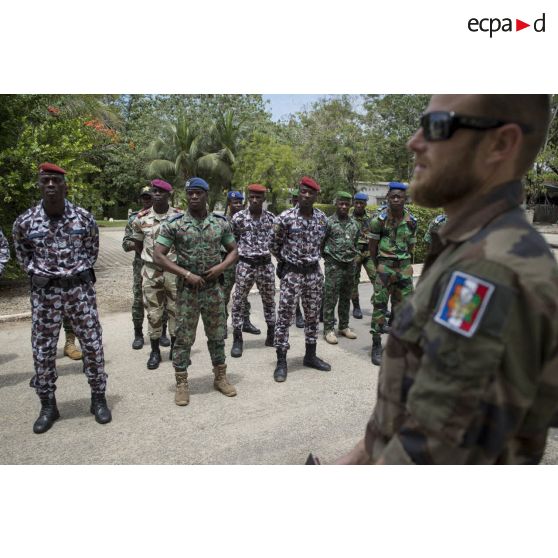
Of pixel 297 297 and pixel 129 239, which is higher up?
pixel 129 239

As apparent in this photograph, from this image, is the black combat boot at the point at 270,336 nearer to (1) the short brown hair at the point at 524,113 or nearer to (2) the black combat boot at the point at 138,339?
(2) the black combat boot at the point at 138,339

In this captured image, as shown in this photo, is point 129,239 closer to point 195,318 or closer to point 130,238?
point 130,238

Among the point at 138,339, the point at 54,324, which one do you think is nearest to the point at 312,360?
the point at 138,339

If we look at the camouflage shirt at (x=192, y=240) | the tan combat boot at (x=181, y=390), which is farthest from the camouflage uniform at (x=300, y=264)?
the tan combat boot at (x=181, y=390)

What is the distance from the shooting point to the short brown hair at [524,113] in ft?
3.42

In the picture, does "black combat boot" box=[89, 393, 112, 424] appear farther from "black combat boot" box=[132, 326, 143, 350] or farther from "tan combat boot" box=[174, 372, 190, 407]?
"black combat boot" box=[132, 326, 143, 350]

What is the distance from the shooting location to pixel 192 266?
420 cm

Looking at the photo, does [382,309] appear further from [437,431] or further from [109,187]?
[109,187]

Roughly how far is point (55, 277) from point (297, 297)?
2.46 metres

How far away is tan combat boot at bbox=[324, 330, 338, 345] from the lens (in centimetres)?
604

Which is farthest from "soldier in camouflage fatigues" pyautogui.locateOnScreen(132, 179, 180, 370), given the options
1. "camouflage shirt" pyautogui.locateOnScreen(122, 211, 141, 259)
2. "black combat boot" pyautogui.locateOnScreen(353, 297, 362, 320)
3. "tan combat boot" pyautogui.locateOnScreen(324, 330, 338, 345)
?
"black combat boot" pyautogui.locateOnScreen(353, 297, 362, 320)

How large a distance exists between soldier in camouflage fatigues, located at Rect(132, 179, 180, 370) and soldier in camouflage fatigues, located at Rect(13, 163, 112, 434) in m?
1.35

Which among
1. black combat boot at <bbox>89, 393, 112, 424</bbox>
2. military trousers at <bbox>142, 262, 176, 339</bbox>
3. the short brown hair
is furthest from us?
military trousers at <bbox>142, 262, 176, 339</bbox>

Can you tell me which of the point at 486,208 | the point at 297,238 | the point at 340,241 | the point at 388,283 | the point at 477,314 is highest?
the point at 486,208
